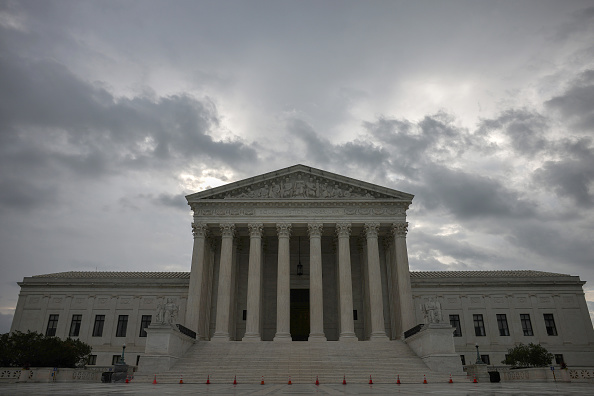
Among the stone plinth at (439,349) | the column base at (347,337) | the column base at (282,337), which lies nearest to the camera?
the stone plinth at (439,349)

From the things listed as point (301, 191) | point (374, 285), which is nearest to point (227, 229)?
point (301, 191)

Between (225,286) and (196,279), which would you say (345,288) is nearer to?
(225,286)

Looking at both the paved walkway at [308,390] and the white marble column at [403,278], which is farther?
the white marble column at [403,278]

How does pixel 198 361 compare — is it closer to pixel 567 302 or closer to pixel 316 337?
pixel 316 337

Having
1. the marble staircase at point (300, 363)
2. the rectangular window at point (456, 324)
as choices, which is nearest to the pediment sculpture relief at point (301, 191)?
the marble staircase at point (300, 363)

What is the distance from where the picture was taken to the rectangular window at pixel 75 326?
45.8m

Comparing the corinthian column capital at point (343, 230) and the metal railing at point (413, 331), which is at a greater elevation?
the corinthian column capital at point (343, 230)

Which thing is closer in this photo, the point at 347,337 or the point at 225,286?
the point at 347,337

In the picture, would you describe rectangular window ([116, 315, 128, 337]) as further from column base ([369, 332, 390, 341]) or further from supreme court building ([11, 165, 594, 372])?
column base ([369, 332, 390, 341])

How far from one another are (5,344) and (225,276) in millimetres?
16561

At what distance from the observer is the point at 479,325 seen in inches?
1809

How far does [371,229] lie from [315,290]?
7.74 metres

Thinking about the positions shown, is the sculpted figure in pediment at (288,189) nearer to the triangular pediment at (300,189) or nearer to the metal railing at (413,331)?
Result: the triangular pediment at (300,189)

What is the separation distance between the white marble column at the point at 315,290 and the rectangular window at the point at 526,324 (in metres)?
23.4
